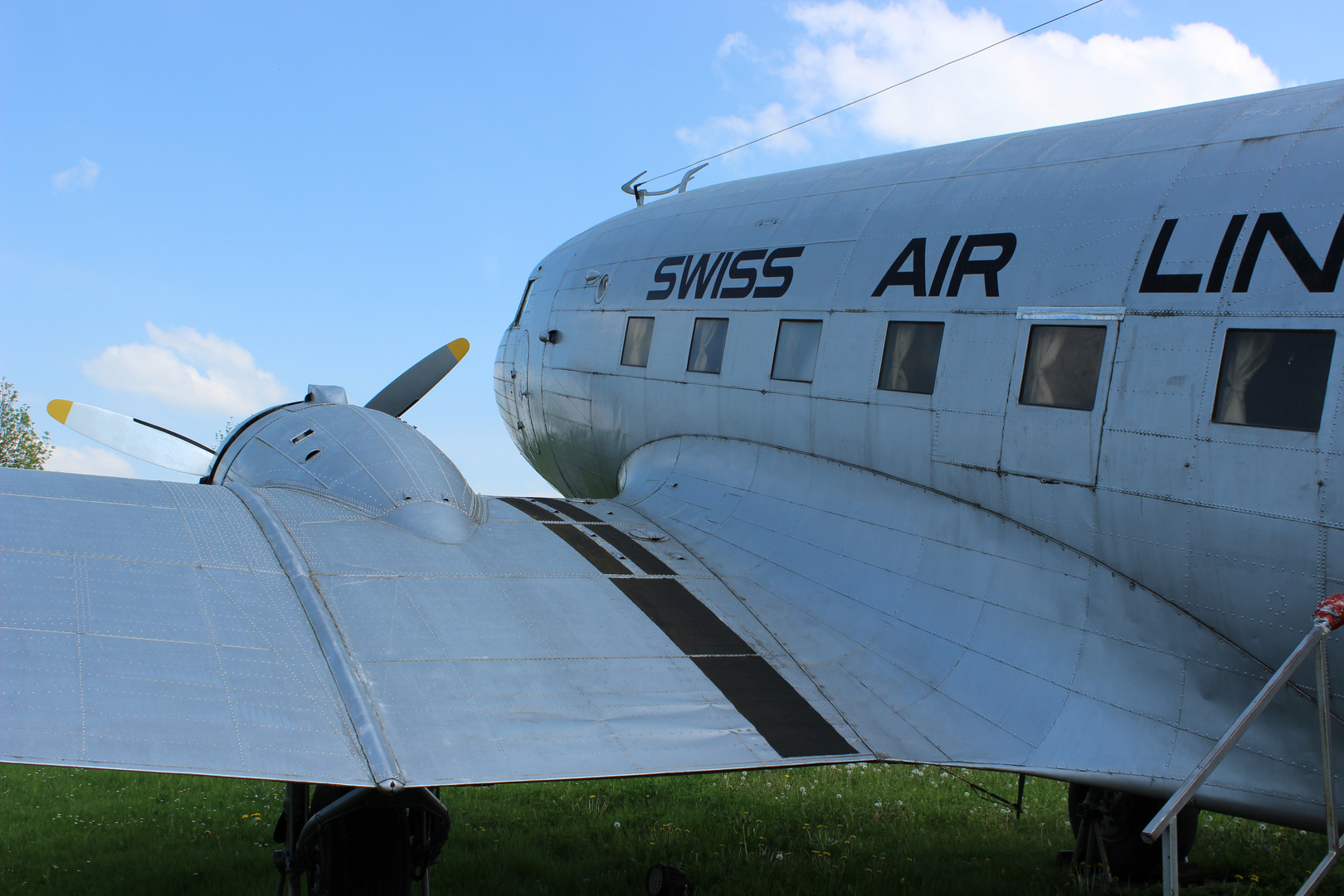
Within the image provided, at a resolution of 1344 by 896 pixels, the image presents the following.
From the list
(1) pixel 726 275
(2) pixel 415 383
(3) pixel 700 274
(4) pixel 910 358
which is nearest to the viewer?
(4) pixel 910 358

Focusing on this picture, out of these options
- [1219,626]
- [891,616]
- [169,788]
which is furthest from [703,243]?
[169,788]

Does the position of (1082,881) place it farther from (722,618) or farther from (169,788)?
(169,788)

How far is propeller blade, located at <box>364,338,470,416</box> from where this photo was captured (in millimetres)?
11586

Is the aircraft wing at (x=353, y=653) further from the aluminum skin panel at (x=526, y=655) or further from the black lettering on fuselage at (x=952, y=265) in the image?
the black lettering on fuselage at (x=952, y=265)

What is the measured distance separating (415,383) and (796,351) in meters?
5.80

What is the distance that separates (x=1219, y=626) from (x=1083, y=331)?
1710 millimetres

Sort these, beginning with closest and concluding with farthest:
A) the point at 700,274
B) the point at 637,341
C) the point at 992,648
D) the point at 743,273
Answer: the point at 992,648
the point at 743,273
the point at 700,274
the point at 637,341

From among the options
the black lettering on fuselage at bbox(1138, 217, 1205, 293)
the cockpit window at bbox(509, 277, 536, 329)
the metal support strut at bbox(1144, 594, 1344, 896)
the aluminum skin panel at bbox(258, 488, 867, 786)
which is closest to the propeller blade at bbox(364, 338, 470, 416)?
the cockpit window at bbox(509, 277, 536, 329)

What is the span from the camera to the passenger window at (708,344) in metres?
8.42

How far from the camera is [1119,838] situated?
716cm

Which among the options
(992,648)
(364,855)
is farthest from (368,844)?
(992,648)

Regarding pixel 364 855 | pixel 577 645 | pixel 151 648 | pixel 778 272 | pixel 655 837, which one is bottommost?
pixel 655 837

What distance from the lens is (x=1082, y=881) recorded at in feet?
23.1

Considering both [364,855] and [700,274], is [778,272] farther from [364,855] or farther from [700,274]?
[364,855]
